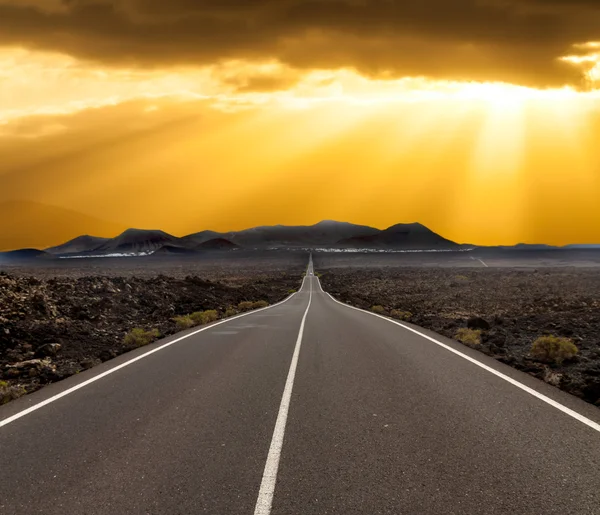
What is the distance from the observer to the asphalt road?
4848mm

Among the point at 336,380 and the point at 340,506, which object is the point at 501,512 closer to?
the point at 340,506

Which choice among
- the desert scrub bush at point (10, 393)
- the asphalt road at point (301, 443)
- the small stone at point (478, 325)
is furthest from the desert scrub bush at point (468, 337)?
the desert scrub bush at point (10, 393)

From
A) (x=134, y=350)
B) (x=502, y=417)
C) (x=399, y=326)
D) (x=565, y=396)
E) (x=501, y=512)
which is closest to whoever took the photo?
(x=501, y=512)

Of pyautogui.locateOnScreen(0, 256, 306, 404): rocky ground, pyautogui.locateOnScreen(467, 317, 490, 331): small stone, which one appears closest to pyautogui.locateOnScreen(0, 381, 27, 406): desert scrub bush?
pyautogui.locateOnScreen(0, 256, 306, 404): rocky ground

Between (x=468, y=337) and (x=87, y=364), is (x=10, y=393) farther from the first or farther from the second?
(x=468, y=337)

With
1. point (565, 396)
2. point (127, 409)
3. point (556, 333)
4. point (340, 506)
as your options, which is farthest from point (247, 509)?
point (556, 333)

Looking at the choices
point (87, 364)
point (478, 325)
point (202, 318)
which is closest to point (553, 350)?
point (478, 325)

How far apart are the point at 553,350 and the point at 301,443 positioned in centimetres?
895

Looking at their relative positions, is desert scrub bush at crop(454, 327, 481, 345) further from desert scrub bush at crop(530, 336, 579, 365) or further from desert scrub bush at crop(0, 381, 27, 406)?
desert scrub bush at crop(0, 381, 27, 406)

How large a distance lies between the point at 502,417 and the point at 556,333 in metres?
11.6

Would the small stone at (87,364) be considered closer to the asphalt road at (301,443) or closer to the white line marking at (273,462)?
the asphalt road at (301,443)

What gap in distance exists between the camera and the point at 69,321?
18062 mm

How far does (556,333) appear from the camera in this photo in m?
17.4

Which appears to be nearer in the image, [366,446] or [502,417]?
[366,446]
